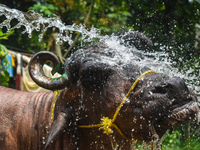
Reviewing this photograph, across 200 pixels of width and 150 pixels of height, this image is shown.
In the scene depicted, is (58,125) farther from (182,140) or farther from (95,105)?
(182,140)

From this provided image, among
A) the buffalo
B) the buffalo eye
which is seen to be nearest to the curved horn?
the buffalo

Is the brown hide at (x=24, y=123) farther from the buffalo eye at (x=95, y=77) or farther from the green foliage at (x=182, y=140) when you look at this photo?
the green foliage at (x=182, y=140)

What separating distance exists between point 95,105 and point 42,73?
76 cm

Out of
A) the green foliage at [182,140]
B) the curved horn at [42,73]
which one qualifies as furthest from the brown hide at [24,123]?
the green foliage at [182,140]

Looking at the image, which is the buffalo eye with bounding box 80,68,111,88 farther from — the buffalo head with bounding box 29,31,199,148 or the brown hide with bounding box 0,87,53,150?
the brown hide with bounding box 0,87,53,150

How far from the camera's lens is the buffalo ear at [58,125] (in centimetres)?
257

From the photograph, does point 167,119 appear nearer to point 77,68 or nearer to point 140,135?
point 140,135

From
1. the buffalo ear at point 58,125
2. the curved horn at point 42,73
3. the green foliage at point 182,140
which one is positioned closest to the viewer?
the buffalo ear at point 58,125

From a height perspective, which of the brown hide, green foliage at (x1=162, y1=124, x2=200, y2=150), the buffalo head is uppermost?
the buffalo head

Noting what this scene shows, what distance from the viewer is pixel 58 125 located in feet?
8.76

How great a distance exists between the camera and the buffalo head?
2168 mm

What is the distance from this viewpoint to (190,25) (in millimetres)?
7098

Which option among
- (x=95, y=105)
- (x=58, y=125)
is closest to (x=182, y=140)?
(x=95, y=105)

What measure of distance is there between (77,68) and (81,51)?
0.21 metres
